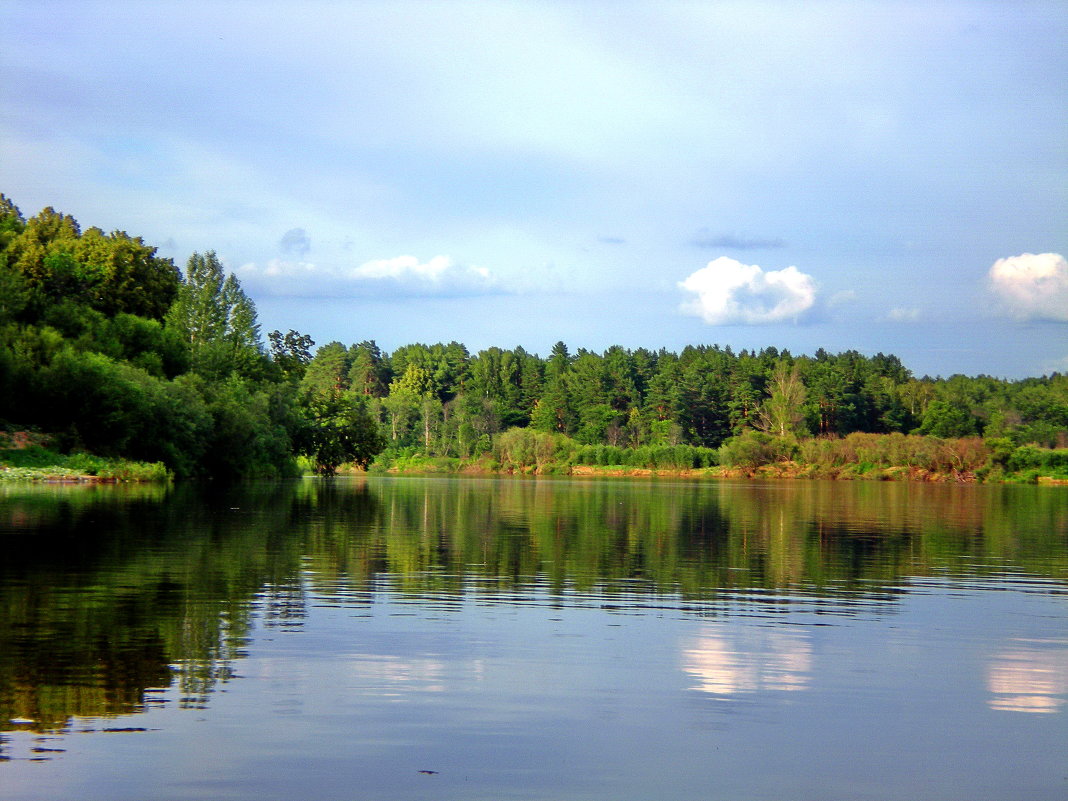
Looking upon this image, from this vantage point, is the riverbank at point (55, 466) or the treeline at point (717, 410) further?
the treeline at point (717, 410)

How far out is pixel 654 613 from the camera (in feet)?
53.5

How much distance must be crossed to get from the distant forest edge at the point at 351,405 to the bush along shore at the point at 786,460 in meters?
0.27

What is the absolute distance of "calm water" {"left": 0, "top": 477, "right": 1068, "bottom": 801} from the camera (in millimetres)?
8117

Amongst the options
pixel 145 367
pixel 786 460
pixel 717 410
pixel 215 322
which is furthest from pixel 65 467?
pixel 717 410

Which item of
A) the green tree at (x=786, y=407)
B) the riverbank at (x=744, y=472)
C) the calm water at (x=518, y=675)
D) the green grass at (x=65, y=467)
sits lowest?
the riverbank at (x=744, y=472)

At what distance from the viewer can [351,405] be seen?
9831 cm

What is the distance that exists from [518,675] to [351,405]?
88.3m

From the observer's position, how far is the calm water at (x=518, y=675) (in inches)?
320

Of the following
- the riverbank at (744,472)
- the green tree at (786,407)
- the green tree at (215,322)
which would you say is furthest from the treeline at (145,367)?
the green tree at (786,407)

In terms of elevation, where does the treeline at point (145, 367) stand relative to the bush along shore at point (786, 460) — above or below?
above

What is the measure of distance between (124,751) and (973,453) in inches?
5193

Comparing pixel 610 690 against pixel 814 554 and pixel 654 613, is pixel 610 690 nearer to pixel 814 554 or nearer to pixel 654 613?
pixel 654 613

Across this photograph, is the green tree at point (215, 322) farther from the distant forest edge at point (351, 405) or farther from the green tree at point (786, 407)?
the green tree at point (786, 407)

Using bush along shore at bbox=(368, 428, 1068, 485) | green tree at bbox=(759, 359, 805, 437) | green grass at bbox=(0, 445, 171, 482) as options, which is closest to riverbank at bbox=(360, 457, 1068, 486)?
bush along shore at bbox=(368, 428, 1068, 485)
